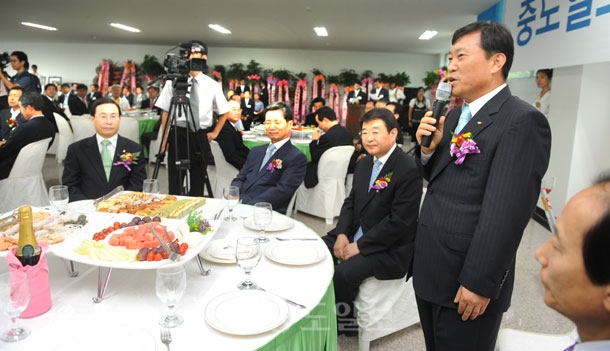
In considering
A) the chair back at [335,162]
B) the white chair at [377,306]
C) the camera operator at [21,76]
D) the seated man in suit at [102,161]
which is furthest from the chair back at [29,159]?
the white chair at [377,306]

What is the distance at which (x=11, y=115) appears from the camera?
450 cm

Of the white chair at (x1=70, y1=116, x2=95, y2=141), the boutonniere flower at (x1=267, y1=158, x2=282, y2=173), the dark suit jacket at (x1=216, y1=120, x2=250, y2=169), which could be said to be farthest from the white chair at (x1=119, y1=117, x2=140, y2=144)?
the boutonniere flower at (x1=267, y1=158, x2=282, y2=173)

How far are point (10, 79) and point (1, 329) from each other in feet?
18.8

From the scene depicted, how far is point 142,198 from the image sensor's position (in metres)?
1.87

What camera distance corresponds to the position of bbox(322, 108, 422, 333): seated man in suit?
83.7 inches

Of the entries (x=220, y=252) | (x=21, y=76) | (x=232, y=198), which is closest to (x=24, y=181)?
(x=21, y=76)

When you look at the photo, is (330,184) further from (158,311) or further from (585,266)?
(585,266)

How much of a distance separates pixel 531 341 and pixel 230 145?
348 centimetres

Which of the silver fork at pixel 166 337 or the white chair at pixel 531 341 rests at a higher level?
the silver fork at pixel 166 337

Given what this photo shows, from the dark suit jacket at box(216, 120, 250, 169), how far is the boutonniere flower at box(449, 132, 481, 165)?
3263mm

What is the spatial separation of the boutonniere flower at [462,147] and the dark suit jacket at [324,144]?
2981mm

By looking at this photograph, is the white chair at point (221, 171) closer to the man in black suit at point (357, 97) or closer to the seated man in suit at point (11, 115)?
the seated man in suit at point (11, 115)

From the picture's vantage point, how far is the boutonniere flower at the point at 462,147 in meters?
1.29

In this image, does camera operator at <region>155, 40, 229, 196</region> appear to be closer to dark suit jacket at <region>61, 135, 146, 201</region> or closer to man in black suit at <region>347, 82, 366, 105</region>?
dark suit jacket at <region>61, 135, 146, 201</region>
